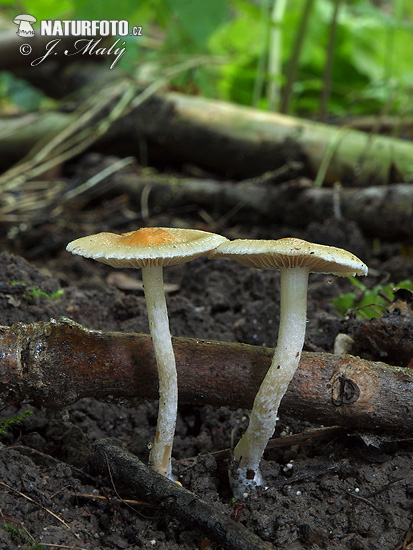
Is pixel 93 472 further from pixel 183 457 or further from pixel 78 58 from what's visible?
pixel 78 58

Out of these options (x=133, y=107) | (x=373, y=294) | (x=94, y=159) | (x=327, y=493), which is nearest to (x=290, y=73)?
(x=133, y=107)

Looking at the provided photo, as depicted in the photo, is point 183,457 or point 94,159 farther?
point 94,159

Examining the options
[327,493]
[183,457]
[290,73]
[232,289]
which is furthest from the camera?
[290,73]

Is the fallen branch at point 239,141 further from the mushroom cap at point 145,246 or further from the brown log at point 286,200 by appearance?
the mushroom cap at point 145,246

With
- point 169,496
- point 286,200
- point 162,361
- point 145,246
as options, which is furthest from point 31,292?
point 286,200

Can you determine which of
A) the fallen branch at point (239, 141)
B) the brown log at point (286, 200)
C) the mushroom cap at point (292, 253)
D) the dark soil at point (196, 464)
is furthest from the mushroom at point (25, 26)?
the mushroom cap at point (292, 253)

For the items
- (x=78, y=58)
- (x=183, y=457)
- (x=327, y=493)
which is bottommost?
(x=183, y=457)

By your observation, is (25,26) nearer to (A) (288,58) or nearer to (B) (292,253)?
(A) (288,58)
